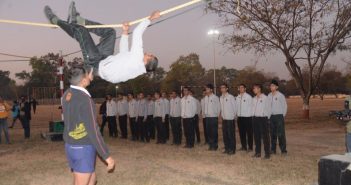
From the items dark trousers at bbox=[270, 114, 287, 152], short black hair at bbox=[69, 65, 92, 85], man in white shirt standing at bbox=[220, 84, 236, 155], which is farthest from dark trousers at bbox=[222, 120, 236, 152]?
short black hair at bbox=[69, 65, 92, 85]

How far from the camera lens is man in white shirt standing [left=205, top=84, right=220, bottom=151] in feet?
35.1

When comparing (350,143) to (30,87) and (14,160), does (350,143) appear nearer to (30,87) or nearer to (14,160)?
(14,160)

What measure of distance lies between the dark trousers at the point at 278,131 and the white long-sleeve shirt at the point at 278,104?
0.33ft

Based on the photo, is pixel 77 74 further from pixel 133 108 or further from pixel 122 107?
pixel 122 107

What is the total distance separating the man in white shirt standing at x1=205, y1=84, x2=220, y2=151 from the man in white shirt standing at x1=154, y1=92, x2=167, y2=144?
6.97 ft

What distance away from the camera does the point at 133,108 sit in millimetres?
13852

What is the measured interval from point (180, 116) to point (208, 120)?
143 centimetres

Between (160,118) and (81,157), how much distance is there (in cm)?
898

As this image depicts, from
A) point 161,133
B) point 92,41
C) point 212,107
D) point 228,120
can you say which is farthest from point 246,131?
point 92,41

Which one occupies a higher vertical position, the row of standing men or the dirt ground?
the row of standing men

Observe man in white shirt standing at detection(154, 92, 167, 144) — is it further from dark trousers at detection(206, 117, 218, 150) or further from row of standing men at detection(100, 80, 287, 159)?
dark trousers at detection(206, 117, 218, 150)

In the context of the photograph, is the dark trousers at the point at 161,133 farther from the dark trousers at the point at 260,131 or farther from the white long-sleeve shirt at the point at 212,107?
the dark trousers at the point at 260,131

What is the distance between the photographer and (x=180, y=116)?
12.2m

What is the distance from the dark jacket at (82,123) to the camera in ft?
12.8
